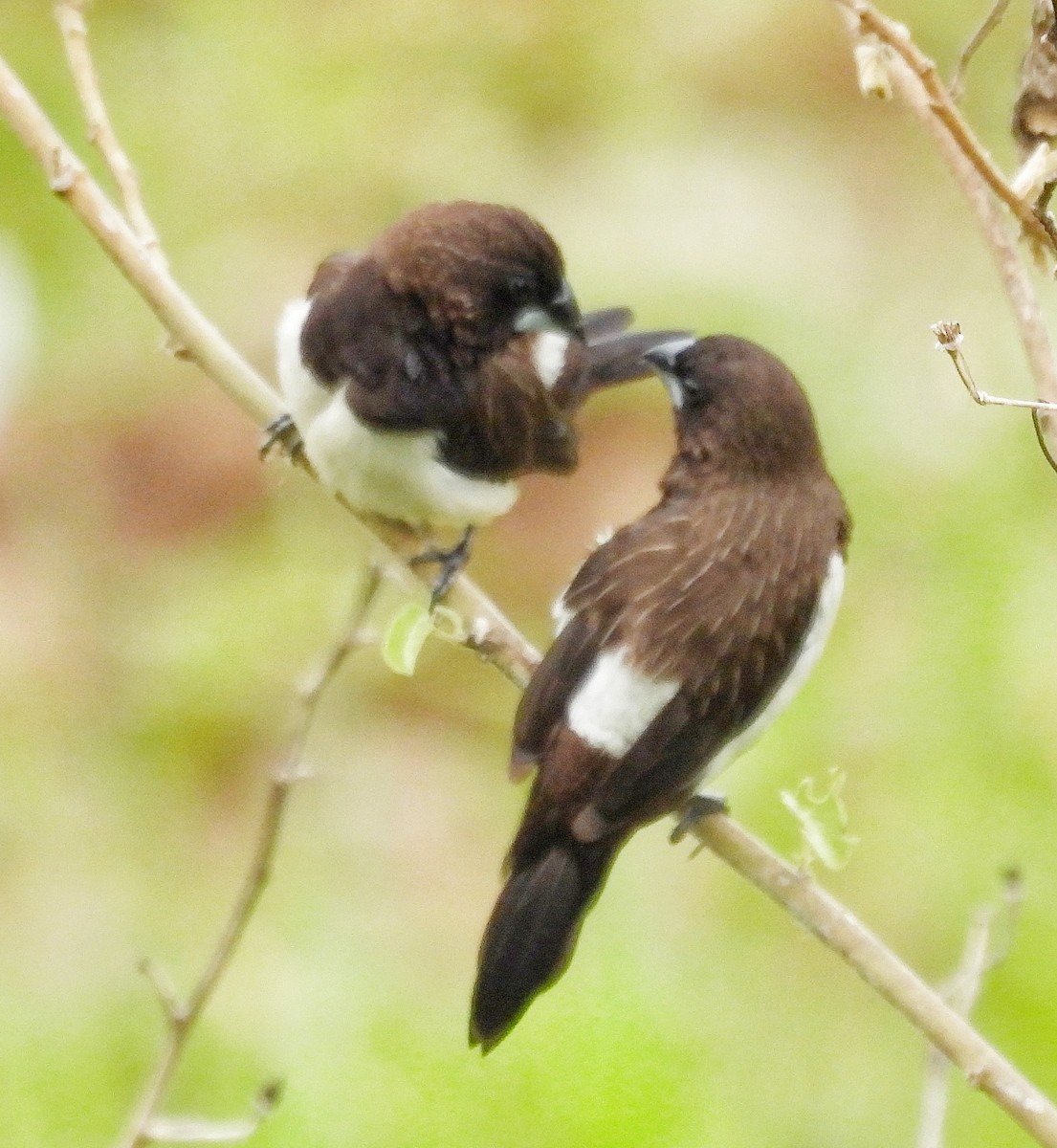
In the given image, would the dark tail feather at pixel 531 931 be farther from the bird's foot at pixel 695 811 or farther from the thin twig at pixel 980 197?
the thin twig at pixel 980 197

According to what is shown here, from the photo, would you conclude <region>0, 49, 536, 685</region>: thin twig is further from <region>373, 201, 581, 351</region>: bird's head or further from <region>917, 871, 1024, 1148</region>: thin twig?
<region>917, 871, 1024, 1148</region>: thin twig

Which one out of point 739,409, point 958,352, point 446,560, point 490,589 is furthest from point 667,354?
point 490,589

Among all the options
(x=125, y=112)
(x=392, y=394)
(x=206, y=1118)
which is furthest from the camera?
(x=125, y=112)

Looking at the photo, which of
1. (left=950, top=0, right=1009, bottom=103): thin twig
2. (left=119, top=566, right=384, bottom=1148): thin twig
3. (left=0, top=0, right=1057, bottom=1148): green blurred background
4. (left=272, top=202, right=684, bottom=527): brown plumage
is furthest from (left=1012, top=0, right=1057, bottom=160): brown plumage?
(left=0, top=0, right=1057, bottom=1148): green blurred background

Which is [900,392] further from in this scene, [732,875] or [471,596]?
[471,596]

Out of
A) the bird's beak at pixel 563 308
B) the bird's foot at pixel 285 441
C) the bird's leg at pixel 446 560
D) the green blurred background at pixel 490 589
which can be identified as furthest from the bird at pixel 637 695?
the green blurred background at pixel 490 589

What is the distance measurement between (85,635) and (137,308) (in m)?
0.93

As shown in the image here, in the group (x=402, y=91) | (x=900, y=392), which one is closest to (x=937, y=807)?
(x=900, y=392)

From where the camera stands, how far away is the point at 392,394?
7.89 feet

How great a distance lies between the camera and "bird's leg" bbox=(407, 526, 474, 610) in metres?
2.11

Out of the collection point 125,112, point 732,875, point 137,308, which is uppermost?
point 125,112

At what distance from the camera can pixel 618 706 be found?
1981 mm

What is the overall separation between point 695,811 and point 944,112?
34.1 inches

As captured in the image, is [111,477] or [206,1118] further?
[111,477]
